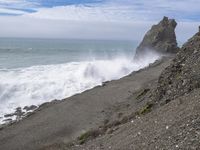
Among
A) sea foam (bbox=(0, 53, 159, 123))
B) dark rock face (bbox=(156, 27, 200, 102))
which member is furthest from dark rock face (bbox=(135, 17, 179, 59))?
dark rock face (bbox=(156, 27, 200, 102))

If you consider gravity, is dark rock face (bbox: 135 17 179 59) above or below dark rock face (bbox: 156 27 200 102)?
below

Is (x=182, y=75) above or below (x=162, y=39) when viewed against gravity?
above

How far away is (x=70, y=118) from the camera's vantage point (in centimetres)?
2261

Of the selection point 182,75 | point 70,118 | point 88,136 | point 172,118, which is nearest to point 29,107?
point 70,118

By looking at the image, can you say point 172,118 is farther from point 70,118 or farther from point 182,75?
point 70,118

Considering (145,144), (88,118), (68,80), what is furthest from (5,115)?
(145,144)

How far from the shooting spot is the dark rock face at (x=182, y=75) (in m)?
15.8

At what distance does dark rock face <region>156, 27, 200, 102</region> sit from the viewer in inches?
620

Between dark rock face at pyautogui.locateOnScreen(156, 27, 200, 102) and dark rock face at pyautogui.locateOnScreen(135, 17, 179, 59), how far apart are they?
43012 mm

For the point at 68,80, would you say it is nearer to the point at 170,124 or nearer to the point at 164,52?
the point at 164,52

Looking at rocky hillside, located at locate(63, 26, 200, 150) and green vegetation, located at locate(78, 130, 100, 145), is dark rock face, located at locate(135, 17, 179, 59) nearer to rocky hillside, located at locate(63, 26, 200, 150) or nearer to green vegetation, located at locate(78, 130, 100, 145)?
rocky hillside, located at locate(63, 26, 200, 150)

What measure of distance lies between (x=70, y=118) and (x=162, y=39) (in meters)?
44.4

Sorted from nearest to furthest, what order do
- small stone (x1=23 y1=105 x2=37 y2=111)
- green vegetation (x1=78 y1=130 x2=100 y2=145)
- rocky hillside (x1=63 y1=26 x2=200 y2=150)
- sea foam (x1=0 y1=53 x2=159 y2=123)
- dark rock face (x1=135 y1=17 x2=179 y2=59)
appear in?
rocky hillside (x1=63 y1=26 x2=200 y2=150) → green vegetation (x1=78 y1=130 x2=100 y2=145) → small stone (x1=23 y1=105 x2=37 y2=111) → sea foam (x1=0 y1=53 x2=159 y2=123) → dark rock face (x1=135 y1=17 x2=179 y2=59)

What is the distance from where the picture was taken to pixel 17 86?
37.1 meters
